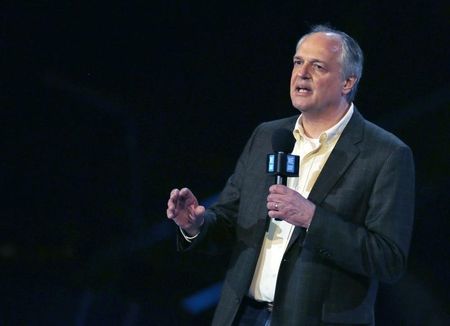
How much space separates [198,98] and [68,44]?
68cm

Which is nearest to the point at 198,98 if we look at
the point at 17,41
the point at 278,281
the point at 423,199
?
the point at 17,41

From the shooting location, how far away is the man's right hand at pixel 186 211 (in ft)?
6.47

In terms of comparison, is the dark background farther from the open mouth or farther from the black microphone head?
the black microphone head

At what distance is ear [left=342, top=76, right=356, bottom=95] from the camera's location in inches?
86.0

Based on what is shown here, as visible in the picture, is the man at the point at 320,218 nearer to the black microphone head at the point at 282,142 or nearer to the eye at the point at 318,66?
the eye at the point at 318,66

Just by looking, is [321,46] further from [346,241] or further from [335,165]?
[346,241]

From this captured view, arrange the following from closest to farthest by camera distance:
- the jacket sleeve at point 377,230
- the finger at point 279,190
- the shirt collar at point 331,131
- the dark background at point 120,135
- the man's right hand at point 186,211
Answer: the finger at point 279,190 → the jacket sleeve at point 377,230 → the man's right hand at point 186,211 → the shirt collar at point 331,131 → the dark background at point 120,135

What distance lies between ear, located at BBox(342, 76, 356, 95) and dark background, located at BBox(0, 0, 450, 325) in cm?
91

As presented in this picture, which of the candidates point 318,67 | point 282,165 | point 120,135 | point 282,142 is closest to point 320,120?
point 318,67

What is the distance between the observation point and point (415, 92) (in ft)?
9.31

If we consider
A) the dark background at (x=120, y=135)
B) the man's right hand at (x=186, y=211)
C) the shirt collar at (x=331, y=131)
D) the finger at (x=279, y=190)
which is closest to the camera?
the finger at (x=279, y=190)

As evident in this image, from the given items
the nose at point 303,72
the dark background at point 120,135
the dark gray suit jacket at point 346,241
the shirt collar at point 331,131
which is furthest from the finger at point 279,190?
the dark background at point 120,135

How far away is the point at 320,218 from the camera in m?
1.84

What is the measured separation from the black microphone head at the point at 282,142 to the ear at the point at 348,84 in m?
0.36
